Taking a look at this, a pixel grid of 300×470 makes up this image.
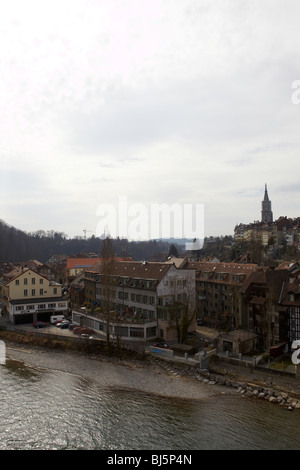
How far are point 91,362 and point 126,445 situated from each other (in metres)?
13.7

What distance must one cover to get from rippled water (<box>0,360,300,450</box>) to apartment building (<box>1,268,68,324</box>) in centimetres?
1683

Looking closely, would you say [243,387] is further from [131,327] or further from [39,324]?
[39,324]

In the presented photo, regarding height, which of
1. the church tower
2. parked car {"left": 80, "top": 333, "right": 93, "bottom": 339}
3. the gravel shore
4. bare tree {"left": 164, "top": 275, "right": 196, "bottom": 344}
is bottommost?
the gravel shore

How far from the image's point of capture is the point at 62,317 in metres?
43.3

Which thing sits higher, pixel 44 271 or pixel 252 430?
pixel 44 271

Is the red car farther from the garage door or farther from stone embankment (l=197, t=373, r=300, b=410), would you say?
stone embankment (l=197, t=373, r=300, b=410)

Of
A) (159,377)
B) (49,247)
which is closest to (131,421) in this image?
(159,377)

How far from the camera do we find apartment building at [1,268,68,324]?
42500 mm

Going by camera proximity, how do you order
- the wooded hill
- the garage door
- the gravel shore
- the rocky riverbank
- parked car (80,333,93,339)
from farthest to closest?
the wooded hill < the garage door < parked car (80,333,93,339) < the gravel shore < the rocky riverbank

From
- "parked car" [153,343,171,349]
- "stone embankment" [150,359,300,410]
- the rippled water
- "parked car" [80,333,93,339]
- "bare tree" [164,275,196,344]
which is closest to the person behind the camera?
the rippled water

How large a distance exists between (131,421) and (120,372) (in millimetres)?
8035

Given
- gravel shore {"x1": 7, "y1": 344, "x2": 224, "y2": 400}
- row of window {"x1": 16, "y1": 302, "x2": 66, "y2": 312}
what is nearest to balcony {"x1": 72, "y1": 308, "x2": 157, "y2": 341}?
gravel shore {"x1": 7, "y1": 344, "x2": 224, "y2": 400}

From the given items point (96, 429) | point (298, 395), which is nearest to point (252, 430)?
point (298, 395)

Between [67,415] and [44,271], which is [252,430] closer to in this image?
[67,415]
